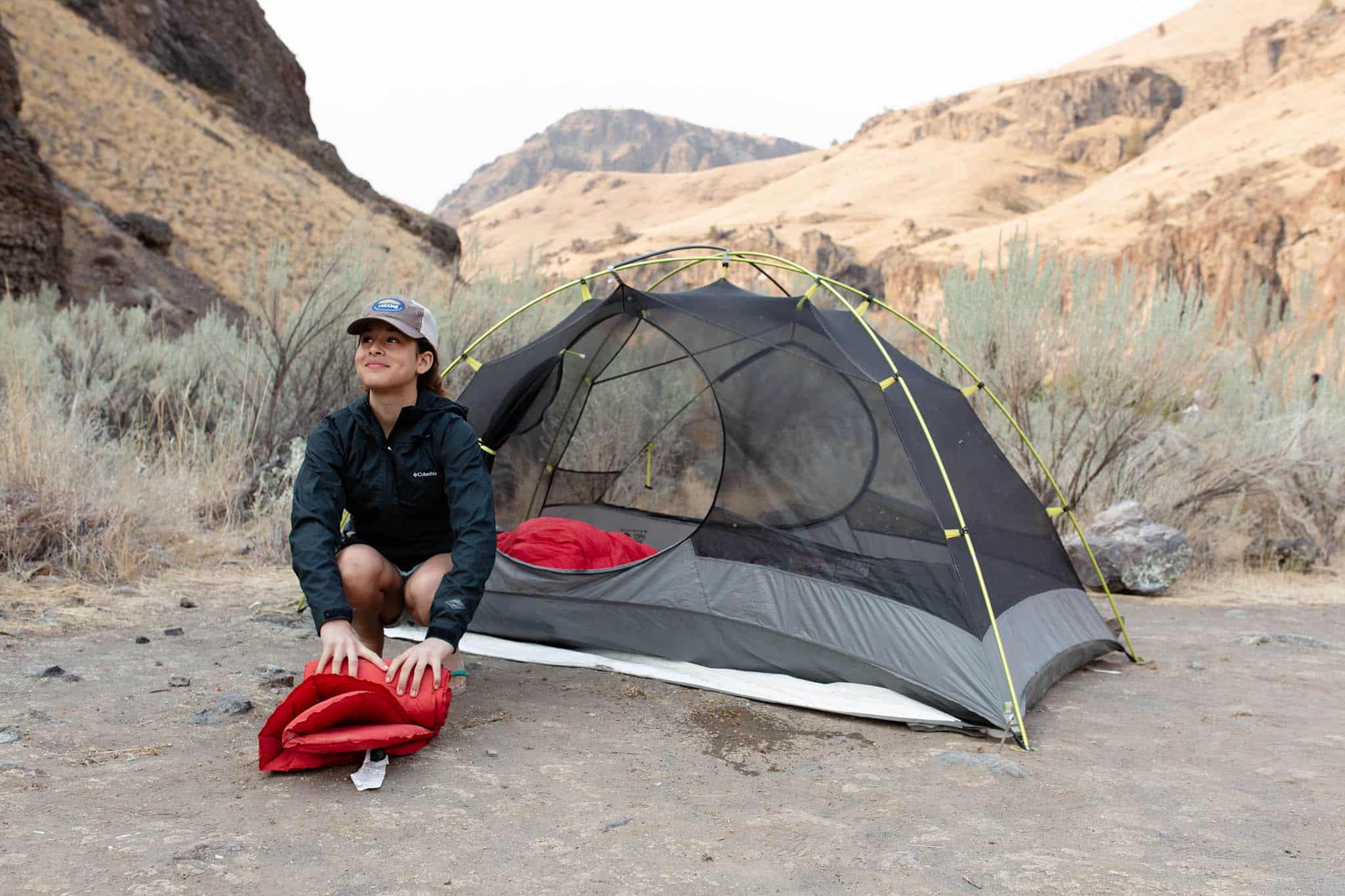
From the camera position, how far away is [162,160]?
22.6 metres

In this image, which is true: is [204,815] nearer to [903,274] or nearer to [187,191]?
[187,191]

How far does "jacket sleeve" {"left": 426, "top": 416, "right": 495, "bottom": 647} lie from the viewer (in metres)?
2.97

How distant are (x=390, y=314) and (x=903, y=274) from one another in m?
34.0

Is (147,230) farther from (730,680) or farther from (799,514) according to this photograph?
(730,680)

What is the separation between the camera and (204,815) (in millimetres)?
2506

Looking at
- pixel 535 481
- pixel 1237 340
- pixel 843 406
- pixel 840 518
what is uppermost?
pixel 1237 340

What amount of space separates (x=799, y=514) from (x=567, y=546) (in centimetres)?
119

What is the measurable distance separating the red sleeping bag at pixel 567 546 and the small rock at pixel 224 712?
62.0 inches


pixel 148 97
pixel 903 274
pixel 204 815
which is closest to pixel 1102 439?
pixel 204 815

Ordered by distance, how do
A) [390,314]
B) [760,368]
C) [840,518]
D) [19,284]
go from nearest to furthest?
[390,314]
[840,518]
[760,368]
[19,284]

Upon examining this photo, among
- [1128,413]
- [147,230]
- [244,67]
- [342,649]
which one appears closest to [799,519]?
[342,649]

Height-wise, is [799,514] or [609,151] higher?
[609,151]

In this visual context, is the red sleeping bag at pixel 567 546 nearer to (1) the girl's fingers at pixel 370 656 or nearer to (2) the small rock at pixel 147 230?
(1) the girl's fingers at pixel 370 656

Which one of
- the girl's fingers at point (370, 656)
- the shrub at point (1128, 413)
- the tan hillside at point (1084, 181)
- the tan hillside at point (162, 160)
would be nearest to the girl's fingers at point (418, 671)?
the girl's fingers at point (370, 656)
